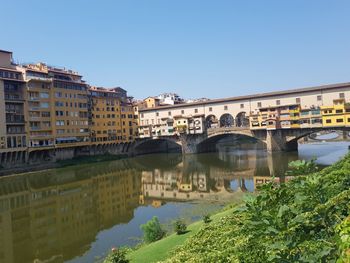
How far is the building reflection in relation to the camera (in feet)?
60.7

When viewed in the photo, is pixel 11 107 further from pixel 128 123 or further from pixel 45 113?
pixel 128 123

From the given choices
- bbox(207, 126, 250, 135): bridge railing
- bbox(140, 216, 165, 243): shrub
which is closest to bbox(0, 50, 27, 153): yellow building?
bbox(207, 126, 250, 135): bridge railing

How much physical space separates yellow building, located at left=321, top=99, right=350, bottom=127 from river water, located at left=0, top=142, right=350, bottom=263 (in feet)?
41.7

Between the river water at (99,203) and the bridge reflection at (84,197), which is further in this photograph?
the bridge reflection at (84,197)

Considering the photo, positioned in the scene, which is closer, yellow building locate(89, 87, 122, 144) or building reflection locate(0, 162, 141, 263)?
building reflection locate(0, 162, 141, 263)

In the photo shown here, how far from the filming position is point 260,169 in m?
42.7

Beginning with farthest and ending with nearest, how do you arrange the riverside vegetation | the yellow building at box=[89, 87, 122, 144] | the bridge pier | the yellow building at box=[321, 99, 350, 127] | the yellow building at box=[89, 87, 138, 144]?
the yellow building at box=[89, 87, 138, 144] < the yellow building at box=[89, 87, 122, 144] < the bridge pier < the yellow building at box=[321, 99, 350, 127] < the riverside vegetation

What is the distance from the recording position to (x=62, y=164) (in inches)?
2215

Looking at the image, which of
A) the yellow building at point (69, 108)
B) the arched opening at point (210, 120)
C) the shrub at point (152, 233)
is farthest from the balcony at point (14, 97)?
the shrub at point (152, 233)

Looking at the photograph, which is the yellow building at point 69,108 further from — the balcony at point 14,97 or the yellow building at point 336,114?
the yellow building at point 336,114

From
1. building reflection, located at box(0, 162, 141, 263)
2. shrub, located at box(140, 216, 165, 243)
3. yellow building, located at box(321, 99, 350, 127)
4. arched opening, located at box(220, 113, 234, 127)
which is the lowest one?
building reflection, located at box(0, 162, 141, 263)

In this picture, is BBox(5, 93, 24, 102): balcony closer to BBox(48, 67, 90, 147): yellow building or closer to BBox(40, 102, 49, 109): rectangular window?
BBox(40, 102, 49, 109): rectangular window

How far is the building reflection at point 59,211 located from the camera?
18516 millimetres

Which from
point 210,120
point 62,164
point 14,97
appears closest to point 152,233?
point 62,164
